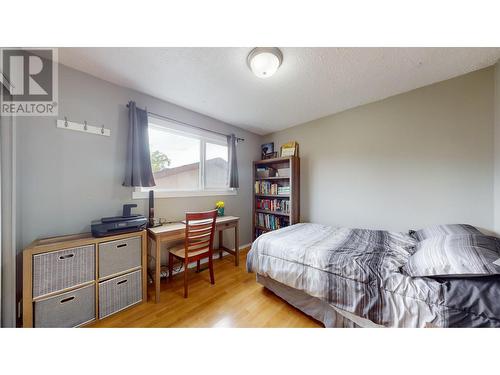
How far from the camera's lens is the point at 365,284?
1140 millimetres

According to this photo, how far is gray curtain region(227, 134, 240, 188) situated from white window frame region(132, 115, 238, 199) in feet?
0.32

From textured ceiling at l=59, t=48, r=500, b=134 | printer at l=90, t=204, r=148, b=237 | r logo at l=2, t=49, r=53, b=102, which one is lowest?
printer at l=90, t=204, r=148, b=237

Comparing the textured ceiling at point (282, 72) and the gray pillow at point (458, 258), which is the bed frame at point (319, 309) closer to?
the gray pillow at point (458, 258)

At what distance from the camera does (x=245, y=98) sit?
2082 millimetres

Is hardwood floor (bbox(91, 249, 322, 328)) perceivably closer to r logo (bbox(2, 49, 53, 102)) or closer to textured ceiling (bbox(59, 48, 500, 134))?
r logo (bbox(2, 49, 53, 102))

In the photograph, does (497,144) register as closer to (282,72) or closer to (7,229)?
(282,72)

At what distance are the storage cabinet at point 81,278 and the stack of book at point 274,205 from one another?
2.05 metres

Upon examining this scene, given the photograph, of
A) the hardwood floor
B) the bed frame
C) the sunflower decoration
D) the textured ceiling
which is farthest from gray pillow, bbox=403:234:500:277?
the sunflower decoration

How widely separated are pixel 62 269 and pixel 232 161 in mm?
2275

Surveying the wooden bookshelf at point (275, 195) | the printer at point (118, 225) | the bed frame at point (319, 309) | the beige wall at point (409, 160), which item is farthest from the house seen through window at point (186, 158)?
the bed frame at point (319, 309)

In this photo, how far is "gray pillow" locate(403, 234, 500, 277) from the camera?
914 millimetres
